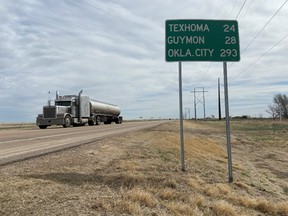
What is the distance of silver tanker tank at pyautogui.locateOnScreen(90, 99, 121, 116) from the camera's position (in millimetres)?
50344

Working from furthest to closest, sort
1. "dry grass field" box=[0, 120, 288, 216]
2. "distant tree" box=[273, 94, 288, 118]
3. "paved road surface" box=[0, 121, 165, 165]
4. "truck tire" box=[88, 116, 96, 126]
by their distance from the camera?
"distant tree" box=[273, 94, 288, 118] < "truck tire" box=[88, 116, 96, 126] < "paved road surface" box=[0, 121, 165, 165] < "dry grass field" box=[0, 120, 288, 216]

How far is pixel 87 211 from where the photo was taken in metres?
5.39

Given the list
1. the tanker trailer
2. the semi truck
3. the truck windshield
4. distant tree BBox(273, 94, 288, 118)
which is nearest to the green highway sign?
the semi truck

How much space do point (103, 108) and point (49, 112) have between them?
15.7m

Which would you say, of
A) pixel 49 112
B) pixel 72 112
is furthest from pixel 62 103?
pixel 49 112

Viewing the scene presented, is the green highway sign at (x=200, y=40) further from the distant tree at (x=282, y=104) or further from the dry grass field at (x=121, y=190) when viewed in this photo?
the distant tree at (x=282, y=104)

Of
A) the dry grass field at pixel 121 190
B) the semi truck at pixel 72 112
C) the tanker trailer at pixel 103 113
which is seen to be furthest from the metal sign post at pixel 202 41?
the tanker trailer at pixel 103 113

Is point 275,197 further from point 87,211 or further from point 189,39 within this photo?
point 87,211

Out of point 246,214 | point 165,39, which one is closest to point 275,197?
point 246,214

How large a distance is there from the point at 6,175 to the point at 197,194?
12.4 feet

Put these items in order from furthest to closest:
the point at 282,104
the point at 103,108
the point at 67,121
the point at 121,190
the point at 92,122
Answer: the point at 282,104, the point at 103,108, the point at 92,122, the point at 67,121, the point at 121,190

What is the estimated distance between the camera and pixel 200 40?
9172mm

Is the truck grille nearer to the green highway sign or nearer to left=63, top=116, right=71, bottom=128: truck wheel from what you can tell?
left=63, top=116, right=71, bottom=128: truck wheel

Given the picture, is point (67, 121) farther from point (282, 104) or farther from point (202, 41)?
point (282, 104)
